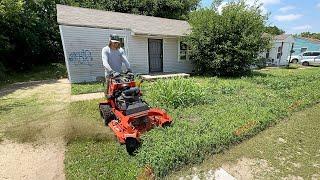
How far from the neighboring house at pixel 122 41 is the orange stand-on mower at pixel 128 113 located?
6.30 m

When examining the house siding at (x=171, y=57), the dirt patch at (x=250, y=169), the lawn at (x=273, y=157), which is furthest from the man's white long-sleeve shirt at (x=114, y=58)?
the house siding at (x=171, y=57)

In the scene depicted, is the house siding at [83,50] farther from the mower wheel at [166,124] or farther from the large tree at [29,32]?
the mower wheel at [166,124]

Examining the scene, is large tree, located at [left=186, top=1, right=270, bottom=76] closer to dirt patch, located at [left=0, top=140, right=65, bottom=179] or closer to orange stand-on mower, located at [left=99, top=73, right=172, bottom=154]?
orange stand-on mower, located at [left=99, top=73, right=172, bottom=154]

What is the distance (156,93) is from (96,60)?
5284mm

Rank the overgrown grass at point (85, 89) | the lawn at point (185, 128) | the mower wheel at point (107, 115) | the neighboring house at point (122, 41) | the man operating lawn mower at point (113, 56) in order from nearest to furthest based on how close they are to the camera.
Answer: the lawn at point (185, 128), the mower wheel at point (107, 115), the man operating lawn mower at point (113, 56), the overgrown grass at point (85, 89), the neighboring house at point (122, 41)

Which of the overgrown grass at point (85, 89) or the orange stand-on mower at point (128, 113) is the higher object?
the orange stand-on mower at point (128, 113)

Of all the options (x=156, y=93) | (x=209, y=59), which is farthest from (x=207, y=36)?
(x=156, y=93)

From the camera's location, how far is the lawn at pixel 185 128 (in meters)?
3.74

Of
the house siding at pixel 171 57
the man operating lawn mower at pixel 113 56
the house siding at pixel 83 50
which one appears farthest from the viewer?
the house siding at pixel 171 57

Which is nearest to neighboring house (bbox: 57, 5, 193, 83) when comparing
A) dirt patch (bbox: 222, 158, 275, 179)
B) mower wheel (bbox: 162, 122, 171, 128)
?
mower wheel (bbox: 162, 122, 171, 128)

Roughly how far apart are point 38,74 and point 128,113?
12030 millimetres

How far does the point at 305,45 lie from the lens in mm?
32469

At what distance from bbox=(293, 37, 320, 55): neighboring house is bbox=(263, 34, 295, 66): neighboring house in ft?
32.2

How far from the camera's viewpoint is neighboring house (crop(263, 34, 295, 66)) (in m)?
23.3
